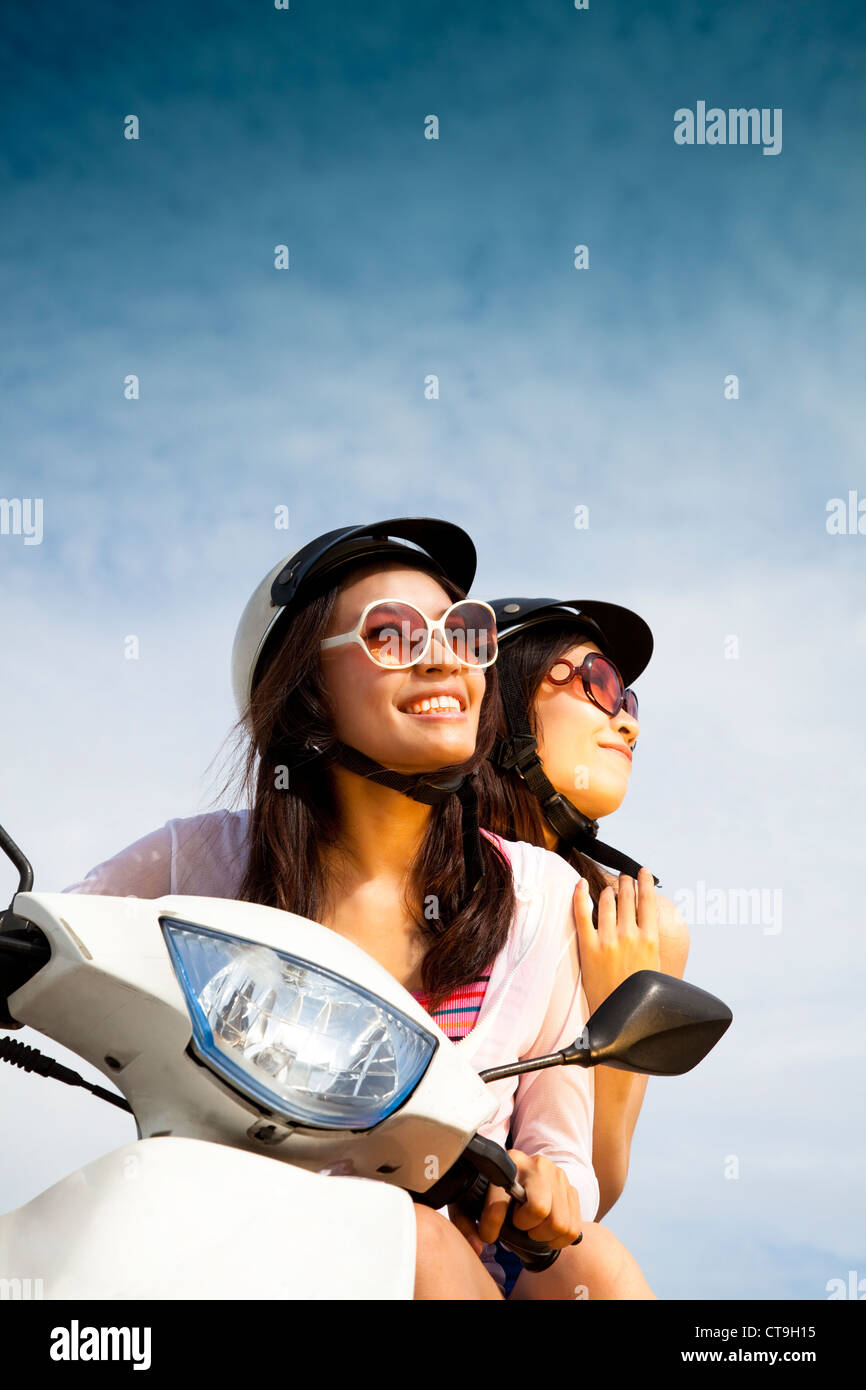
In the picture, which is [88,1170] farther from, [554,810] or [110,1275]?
[554,810]

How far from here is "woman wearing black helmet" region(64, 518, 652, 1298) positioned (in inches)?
104

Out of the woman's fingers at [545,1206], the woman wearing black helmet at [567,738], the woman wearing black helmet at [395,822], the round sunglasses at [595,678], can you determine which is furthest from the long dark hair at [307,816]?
the round sunglasses at [595,678]

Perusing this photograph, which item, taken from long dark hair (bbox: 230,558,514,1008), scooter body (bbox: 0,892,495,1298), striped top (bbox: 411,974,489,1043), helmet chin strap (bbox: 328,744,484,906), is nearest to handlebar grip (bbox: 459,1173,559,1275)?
scooter body (bbox: 0,892,495,1298)

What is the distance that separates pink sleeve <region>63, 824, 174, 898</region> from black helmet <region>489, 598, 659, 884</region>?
1.43 meters

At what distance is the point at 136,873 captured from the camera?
2.99 m

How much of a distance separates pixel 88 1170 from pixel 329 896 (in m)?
1.45

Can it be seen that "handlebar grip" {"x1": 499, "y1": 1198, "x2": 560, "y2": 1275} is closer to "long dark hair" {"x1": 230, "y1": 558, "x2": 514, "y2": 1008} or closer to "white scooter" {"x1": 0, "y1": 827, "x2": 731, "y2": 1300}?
"white scooter" {"x1": 0, "y1": 827, "x2": 731, "y2": 1300}

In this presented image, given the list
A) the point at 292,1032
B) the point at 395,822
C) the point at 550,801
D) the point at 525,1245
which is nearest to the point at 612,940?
the point at 395,822

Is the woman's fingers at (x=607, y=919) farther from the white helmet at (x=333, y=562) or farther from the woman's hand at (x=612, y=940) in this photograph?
the white helmet at (x=333, y=562)

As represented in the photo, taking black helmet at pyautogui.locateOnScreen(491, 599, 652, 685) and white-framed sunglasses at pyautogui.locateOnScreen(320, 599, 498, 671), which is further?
black helmet at pyautogui.locateOnScreen(491, 599, 652, 685)

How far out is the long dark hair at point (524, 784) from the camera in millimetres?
4008

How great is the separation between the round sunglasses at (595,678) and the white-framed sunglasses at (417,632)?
1.54 metres

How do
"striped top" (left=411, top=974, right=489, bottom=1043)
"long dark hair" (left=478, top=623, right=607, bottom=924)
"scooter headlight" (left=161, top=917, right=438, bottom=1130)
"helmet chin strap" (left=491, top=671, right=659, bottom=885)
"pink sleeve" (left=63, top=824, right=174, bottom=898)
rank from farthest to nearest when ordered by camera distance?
"helmet chin strap" (left=491, top=671, right=659, bottom=885)
"long dark hair" (left=478, top=623, right=607, bottom=924)
"pink sleeve" (left=63, top=824, right=174, bottom=898)
"striped top" (left=411, top=974, right=489, bottom=1043)
"scooter headlight" (left=161, top=917, right=438, bottom=1130)
